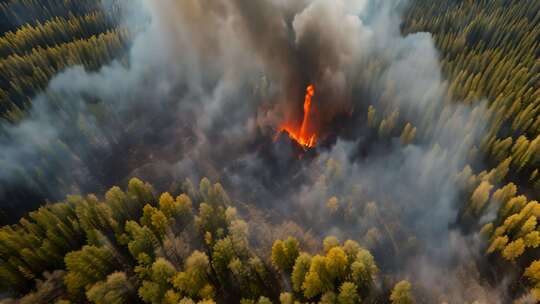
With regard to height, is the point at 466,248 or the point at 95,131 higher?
the point at 95,131

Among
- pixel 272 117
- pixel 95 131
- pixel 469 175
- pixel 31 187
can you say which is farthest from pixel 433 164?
pixel 31 187

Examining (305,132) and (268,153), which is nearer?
(268,153)

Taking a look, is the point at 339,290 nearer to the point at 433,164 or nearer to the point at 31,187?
the point at 433,164

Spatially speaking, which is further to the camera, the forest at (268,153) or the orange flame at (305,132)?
the orange flame at (305,132)

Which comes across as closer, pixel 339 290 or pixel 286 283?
pixel 339 290

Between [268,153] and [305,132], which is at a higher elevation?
[305,132]

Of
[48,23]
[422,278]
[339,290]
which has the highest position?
[48,23]

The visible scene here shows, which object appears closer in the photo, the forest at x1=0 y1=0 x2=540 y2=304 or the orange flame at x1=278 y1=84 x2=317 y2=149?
the forest at x1=0 y1=0 x2=540 y2=304

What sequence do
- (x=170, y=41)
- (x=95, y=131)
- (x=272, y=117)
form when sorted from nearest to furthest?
(x=95, y=131), (x=272, y=117), (x=170, y=41)
